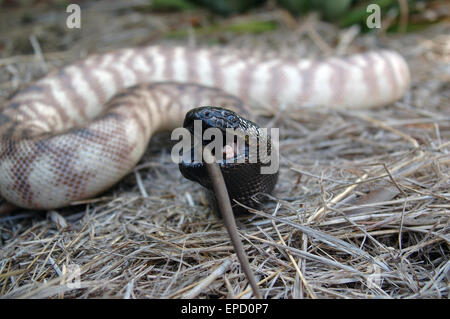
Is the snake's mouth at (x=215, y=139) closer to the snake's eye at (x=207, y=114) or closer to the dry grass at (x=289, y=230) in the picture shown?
the snake's eye at (x=207, y=114)

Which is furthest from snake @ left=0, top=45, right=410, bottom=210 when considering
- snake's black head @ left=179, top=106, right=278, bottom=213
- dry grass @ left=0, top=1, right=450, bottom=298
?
dry grass @ left=0, top=1, right=450, bottom=298

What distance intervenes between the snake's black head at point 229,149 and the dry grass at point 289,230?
221 millimetres

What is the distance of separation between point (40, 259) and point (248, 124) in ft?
4.23

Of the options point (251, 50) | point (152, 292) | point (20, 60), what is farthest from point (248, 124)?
point (20, 60)

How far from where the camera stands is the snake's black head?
186cm

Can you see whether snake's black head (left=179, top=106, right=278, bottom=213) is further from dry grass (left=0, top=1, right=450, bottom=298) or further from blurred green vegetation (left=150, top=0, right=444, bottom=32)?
blurred green vegetation (left=150, top=0, right=444, bottom=32)

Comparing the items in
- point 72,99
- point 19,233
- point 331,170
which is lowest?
point 19,233

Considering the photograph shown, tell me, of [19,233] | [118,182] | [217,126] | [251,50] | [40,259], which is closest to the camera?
[217,126]

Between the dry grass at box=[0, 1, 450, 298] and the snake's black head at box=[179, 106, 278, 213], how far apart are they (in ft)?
0.72

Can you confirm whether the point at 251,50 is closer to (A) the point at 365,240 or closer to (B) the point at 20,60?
(B) the point at 20,60

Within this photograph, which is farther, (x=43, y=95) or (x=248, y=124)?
(x=43, y=95)

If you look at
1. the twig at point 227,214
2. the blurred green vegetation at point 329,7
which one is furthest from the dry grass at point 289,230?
the blurred green vegetation at point 329,7

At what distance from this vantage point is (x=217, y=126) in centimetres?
187

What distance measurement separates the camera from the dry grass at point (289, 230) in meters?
1.68
